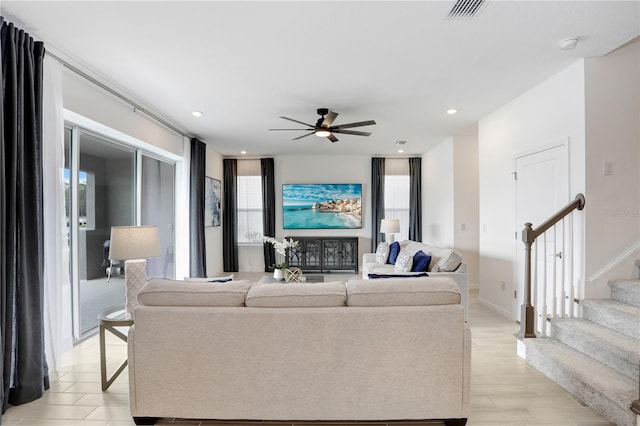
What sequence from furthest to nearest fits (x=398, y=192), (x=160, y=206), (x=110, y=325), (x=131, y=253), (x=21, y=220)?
1. (x=398, y=192)
2. (x=160, y=206)
3. (x=131, y=253)
4. (x=110, y=325)
5. (x=21, y=220)

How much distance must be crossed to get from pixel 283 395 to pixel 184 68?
282 centimetres

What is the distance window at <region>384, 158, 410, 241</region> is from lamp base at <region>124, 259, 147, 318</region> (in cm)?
561

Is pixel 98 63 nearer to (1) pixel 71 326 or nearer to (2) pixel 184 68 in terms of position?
(2) pixel 184 68

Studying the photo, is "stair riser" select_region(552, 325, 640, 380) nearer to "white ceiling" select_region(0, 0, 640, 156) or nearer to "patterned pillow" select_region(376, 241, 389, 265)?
"white ceiling" select_region(0, 0, 640, 156)

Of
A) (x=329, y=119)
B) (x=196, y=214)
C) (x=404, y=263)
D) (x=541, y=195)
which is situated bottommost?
(x=404, y=263)

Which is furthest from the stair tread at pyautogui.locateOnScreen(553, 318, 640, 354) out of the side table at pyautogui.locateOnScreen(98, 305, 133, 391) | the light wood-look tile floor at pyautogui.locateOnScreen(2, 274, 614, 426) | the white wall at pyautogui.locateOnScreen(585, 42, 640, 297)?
the side table at pyautogui.locateOnScreen(98, 305, 133, 391)

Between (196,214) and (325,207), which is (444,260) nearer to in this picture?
(325,207)

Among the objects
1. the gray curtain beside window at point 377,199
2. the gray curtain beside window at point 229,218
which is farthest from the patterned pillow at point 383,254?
the gray curtain beside window at point 229,218

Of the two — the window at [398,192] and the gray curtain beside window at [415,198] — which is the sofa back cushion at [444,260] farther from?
the window at [398,192]

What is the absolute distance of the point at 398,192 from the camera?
7383 mm

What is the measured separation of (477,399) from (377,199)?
5.23m

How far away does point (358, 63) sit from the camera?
292cm

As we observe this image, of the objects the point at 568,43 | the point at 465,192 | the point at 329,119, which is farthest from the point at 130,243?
the point at 465,192

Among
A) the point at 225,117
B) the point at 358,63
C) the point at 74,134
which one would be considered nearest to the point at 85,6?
the point at 74,134
